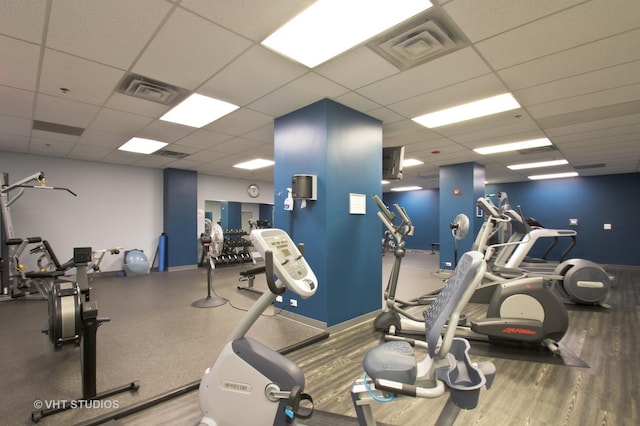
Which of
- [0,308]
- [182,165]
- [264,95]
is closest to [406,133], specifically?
[264,95]

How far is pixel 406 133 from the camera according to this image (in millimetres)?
4645

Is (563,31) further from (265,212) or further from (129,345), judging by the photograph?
(265,212)

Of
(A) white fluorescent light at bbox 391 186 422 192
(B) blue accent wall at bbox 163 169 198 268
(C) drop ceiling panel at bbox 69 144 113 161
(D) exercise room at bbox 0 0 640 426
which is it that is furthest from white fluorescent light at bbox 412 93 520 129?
(A) white fluorescent light at bbox 391 186 422 192

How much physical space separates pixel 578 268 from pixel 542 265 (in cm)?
165

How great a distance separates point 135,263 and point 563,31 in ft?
26.6

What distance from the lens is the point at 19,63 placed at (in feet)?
8.29

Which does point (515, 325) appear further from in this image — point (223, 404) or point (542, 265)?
point (542, 265)

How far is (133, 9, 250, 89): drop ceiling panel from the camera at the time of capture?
2092mm

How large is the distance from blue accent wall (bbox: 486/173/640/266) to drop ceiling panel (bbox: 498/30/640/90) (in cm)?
805

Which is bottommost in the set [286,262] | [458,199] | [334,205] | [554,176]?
[286,262]

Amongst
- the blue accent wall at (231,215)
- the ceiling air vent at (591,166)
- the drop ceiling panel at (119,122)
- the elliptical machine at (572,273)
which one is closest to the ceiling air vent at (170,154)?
the drop ceiling panel at (119,122)

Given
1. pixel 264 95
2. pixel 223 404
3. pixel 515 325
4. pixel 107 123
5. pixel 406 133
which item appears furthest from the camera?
pixel 406 133

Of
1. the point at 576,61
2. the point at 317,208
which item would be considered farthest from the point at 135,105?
the point at 576,61

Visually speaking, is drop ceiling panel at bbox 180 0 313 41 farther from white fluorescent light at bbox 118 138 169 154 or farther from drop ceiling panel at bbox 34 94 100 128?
white fluorescent light at bbox 118 138 169 154
